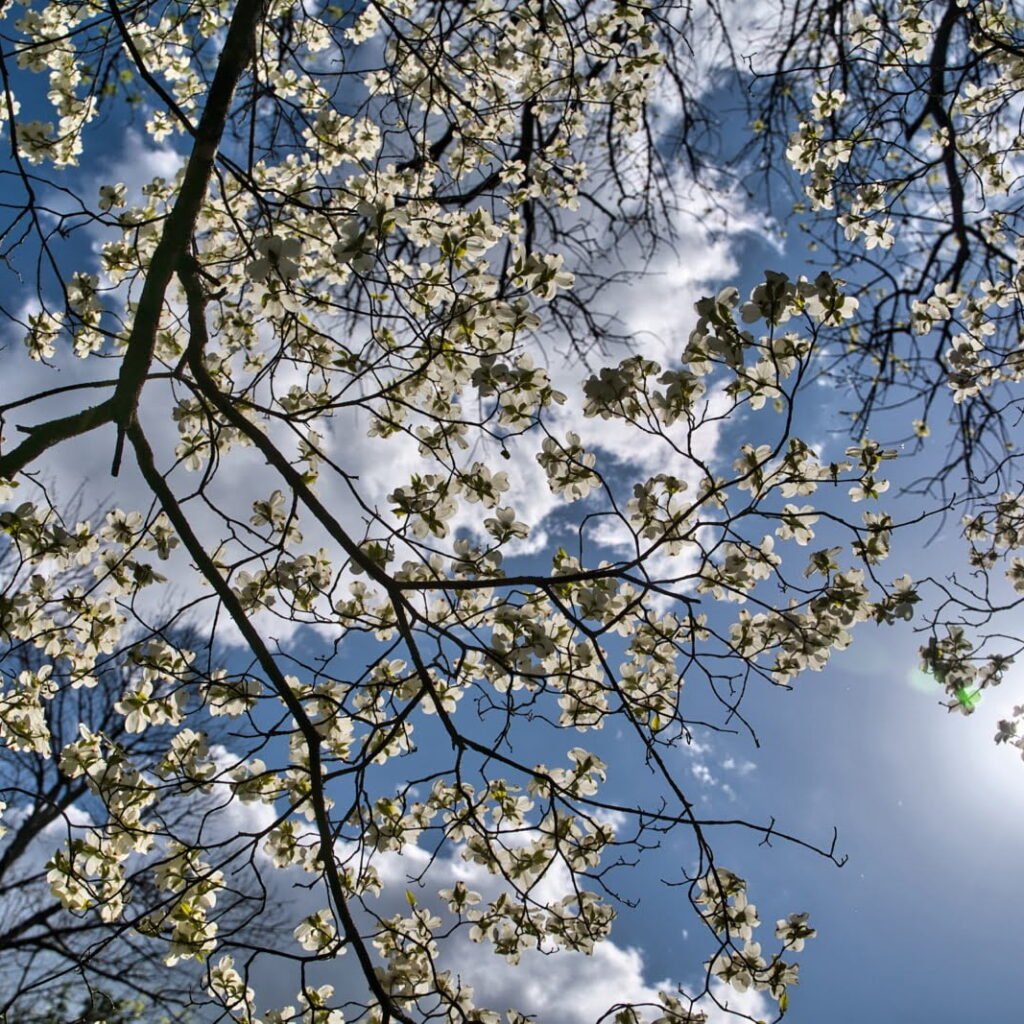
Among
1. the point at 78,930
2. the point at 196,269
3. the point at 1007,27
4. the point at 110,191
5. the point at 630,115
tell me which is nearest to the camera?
the point at 196,269

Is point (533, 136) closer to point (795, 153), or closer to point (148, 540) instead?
point (795, 153)

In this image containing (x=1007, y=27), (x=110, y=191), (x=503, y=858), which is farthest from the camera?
→ (x=1007, y=27)

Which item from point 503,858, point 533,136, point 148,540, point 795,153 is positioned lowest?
point 503,858

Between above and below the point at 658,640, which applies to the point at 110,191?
above

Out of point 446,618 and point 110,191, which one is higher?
point 110,191

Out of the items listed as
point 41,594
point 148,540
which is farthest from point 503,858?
point 41,594

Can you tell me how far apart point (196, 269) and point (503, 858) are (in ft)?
7.93

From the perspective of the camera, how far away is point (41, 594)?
300 cm

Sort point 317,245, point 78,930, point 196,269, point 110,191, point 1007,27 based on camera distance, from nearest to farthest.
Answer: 1. point 196,269
2. point 110,191
3. point 317,245
4. point 1007,27
5. point 78,930

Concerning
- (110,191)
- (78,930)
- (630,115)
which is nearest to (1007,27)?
(630,115)

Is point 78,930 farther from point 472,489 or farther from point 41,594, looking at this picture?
point 472,489

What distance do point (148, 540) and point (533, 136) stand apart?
3.57 m

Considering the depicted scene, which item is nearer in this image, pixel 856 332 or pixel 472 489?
pixel 472 489

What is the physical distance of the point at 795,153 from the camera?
4.11 metres
